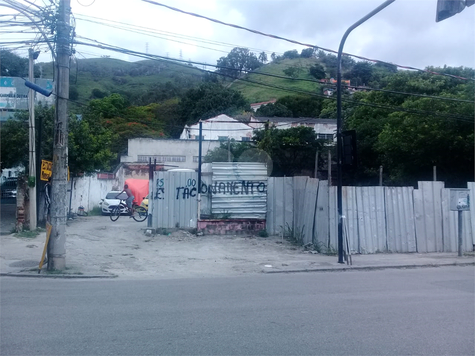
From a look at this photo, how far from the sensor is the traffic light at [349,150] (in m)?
14.1

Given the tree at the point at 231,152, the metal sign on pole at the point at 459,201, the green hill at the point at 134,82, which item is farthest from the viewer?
the green hill at the point at 134,82

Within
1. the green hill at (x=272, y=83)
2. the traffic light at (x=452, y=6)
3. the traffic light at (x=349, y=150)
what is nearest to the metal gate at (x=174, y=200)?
the traffic light at (x=349, y=150)

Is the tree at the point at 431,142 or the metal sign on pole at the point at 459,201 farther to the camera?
the tree at the point at 431,142

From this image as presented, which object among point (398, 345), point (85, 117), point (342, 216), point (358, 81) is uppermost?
point (358, 81)

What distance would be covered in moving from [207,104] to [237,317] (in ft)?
160

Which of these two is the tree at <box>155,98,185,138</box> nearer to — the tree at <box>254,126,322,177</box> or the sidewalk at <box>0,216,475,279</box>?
the tree at <box>254,126,322,177</box>

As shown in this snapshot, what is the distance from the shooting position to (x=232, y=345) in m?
6.65

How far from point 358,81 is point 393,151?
1886 inches

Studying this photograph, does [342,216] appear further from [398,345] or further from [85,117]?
[85,117]

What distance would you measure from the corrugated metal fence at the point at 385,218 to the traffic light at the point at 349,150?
1668 mm

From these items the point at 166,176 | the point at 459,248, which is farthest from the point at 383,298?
the point at 166,176

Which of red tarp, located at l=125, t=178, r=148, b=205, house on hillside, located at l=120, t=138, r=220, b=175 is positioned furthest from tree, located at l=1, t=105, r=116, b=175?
house on hillside, located at l=120, t=138, r=220, b=175

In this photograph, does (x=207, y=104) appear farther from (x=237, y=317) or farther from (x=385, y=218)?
(x=237, y=317)

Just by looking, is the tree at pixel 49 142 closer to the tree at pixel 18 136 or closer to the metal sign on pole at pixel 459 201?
the tree at pixel 18 136
